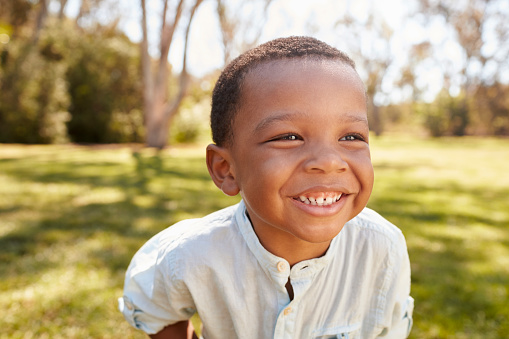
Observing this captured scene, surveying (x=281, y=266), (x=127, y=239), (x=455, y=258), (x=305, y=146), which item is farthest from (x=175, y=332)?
(x=455, y=258)

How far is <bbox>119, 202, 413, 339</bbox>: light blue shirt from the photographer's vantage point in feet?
4.95

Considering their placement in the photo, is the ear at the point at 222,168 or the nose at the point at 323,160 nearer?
the nose at the point at 323,160

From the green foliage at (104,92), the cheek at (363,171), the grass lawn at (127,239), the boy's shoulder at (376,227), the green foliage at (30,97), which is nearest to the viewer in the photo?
the cheek at (363,171)

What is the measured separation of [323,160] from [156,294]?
866 mm

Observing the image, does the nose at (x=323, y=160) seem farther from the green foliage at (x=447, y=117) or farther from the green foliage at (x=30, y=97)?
the green foliage at (x=447, y=117)

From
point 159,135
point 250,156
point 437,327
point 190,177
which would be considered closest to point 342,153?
point 250,156

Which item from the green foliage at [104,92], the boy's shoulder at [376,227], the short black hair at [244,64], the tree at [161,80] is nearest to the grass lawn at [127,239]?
the boy's shoulder at [376,227]

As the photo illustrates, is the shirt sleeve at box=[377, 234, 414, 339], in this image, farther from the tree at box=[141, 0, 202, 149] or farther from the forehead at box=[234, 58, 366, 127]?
the tree at box=[141, 0, 202, 149]

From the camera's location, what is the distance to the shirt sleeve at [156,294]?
5.06 feet

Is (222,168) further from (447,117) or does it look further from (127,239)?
(447,117)

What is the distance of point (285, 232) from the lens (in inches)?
59.4

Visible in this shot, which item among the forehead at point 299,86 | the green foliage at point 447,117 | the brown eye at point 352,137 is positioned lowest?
the brown eye at point 352,137

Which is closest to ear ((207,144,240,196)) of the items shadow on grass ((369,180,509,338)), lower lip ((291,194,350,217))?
lower lip ((291,194,350,217))

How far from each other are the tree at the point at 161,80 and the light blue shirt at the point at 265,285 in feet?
36.2
